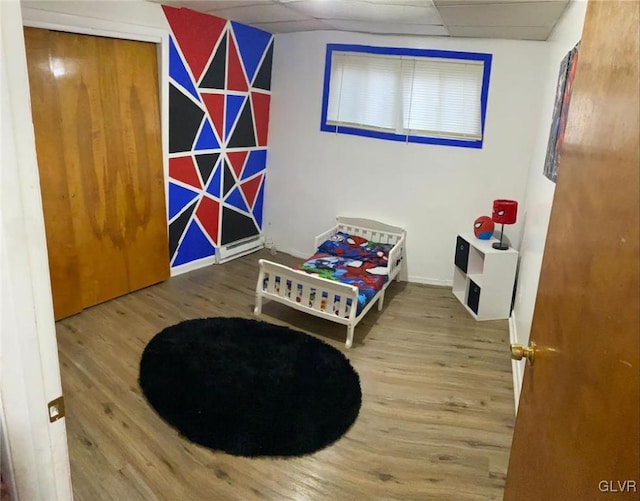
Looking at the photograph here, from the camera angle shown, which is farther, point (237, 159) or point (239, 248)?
point (239, 248)

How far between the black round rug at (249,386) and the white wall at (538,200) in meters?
1.13

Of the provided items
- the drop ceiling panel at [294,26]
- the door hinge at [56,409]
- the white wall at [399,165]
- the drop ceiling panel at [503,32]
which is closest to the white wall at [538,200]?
the drop ceiling panel at [503,32]

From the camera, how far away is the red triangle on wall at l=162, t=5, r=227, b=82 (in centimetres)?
380

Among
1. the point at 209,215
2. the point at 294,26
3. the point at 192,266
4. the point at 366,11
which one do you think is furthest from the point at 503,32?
the point at 192,266

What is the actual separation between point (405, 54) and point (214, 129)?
6.09 feet

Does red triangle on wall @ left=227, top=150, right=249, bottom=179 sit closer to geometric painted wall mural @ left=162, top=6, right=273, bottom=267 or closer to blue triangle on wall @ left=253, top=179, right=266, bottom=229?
geometric painted wall mural @ left=162, top=6, right=273, bottom=267

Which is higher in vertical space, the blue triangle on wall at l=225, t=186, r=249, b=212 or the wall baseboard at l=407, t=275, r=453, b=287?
the blue triangle on wall at l=225, t=186, r=249, b=212

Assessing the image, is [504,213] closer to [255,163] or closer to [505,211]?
[505,211]

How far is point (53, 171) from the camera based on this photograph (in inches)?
126

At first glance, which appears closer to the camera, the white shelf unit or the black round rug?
the black round rug

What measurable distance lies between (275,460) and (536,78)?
11.9 feet

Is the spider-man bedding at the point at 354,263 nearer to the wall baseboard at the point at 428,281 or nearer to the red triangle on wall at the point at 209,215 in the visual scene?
the wall baseboard at the point at 428,281

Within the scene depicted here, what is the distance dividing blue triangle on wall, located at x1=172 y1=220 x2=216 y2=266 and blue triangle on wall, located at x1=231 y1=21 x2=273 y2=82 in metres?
1.59

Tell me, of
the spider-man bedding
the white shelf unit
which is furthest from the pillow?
the white shelf unit
